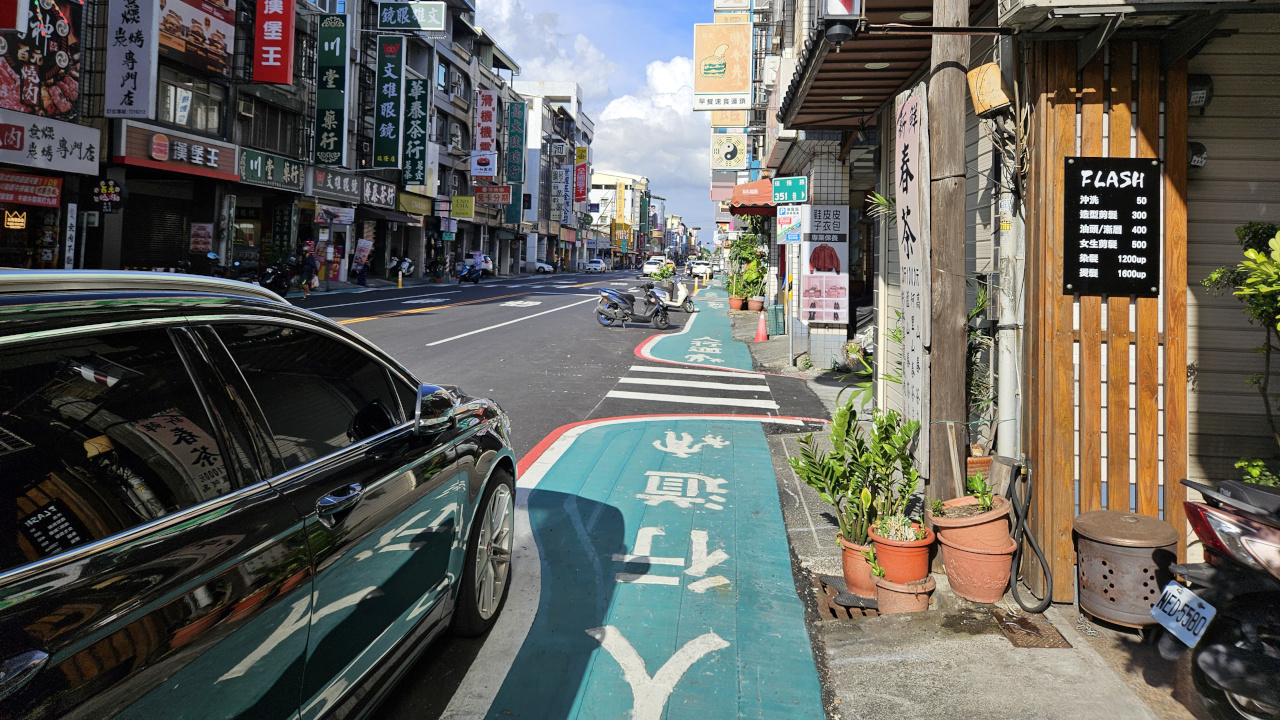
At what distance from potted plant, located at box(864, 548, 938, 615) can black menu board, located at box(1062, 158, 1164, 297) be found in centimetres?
176

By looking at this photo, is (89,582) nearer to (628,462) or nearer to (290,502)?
(290,502)

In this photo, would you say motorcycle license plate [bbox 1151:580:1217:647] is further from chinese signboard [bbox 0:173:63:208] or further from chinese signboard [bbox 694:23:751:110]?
chinese signboard [bbox 0:173:63:208]

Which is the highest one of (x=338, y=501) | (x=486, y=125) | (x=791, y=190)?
Result: (x=486, y=125)

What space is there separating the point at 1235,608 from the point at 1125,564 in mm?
887

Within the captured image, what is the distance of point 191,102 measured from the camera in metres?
24.6

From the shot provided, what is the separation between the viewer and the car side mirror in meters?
3.22

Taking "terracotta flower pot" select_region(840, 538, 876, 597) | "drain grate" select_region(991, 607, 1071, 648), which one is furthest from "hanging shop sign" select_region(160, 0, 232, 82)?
"drain grate" select_region(991, 607, 1071, 648)

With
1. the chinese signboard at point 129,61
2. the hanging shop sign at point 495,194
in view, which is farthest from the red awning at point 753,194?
the hanging shop sign at point 495,194

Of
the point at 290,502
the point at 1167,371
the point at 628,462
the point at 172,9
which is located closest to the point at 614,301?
the point at 628,462

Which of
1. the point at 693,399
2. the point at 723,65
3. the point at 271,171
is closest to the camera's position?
the point at 693,399

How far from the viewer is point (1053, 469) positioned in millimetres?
4316

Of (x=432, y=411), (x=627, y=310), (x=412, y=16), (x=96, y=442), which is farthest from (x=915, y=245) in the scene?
(x=412, y=16)

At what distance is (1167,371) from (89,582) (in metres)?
4.67

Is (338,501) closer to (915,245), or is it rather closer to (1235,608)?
(1235,608)
